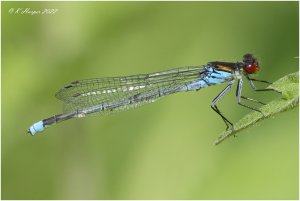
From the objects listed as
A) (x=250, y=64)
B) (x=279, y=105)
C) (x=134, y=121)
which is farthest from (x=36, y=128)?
(x=279, y=105)

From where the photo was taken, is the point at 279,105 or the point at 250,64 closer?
the point at 279,105

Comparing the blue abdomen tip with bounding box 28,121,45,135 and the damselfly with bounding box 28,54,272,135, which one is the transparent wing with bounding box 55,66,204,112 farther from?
the blue abdomen tip with bounding box 28,121,45,135

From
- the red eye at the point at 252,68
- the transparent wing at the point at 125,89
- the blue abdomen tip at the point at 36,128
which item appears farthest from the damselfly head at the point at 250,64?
the blue abdomen tip at the point at 36,128

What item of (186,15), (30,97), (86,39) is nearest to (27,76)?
(30,97)

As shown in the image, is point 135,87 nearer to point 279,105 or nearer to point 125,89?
point 125,89

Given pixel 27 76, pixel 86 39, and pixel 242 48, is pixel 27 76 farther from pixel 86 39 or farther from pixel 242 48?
pixel 242 48

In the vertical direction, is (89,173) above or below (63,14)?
below

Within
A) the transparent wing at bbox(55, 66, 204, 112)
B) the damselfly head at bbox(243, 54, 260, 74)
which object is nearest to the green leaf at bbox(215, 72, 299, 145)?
the damselfly head at bbox(243, 54, 260, 74)
